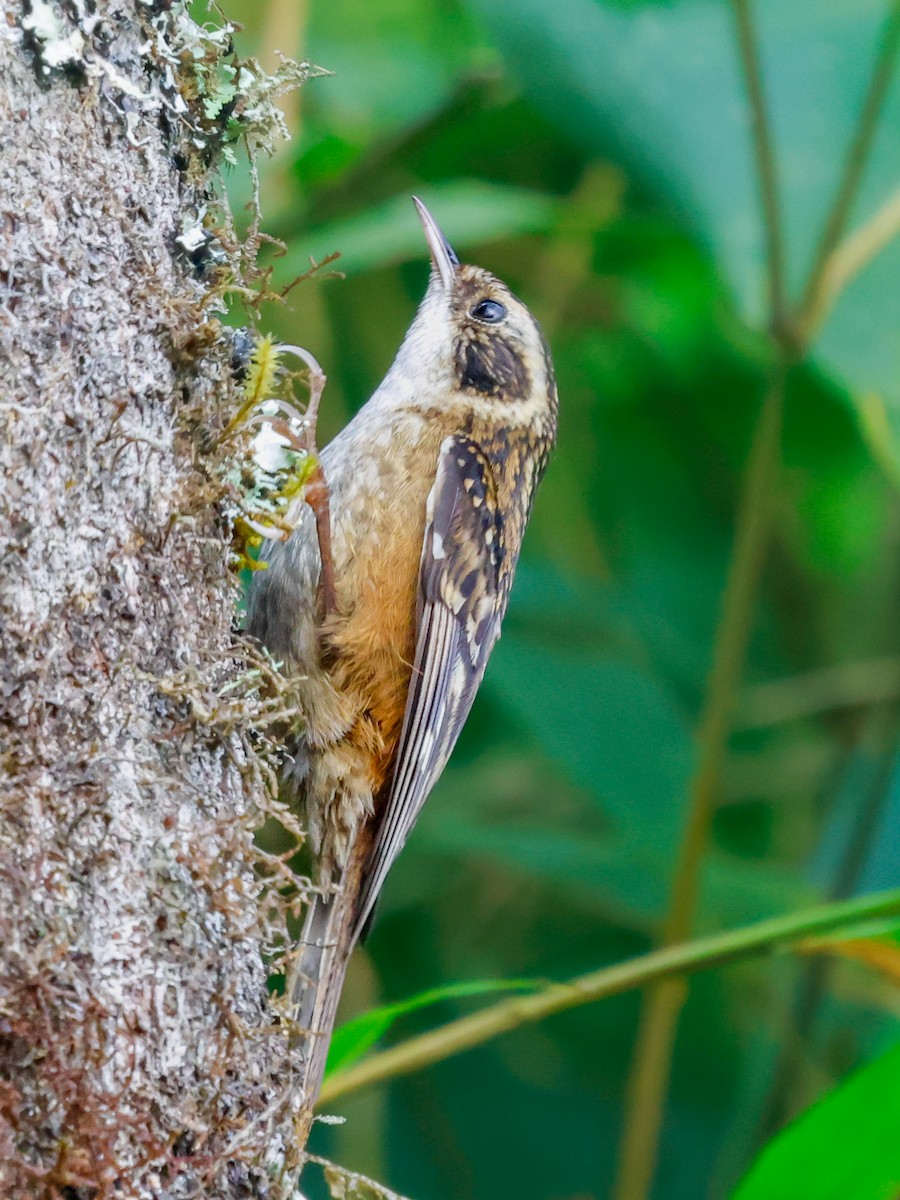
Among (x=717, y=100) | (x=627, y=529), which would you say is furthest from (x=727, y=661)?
(x=627, y=529)

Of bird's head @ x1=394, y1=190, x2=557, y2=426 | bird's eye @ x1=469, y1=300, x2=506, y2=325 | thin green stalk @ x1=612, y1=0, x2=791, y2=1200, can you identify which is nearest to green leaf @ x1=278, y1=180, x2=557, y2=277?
bird's head @ x1=394, y1=190, x2=557, y2=426

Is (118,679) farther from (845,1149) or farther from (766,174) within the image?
(766,174)

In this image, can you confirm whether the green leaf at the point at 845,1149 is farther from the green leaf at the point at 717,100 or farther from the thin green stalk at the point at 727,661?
the green leaf at the point at 717,100

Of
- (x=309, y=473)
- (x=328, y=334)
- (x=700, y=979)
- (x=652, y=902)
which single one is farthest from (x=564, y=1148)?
(x=309, y=473)

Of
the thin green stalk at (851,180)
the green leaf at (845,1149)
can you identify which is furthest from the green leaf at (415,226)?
the green leaf at (845,1149)

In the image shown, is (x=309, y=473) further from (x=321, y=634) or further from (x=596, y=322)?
(x=596, y=322)

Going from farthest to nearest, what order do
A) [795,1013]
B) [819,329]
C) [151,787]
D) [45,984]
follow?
[795,1013], [819,329], [151,787], [45,984]

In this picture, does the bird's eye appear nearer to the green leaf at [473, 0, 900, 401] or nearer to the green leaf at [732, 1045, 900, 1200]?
the green leaf at [473, 0, 900, 401]

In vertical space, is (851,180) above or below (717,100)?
below
